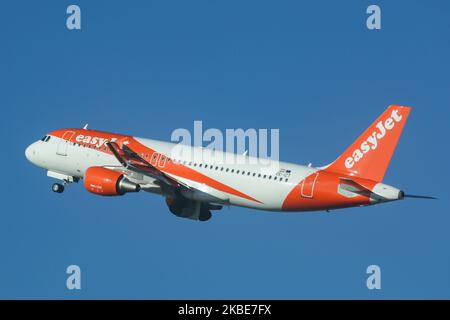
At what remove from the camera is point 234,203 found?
206ft

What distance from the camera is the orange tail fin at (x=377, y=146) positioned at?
Answer: 190 feet

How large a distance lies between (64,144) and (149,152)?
283 inches

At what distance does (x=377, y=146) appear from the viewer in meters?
58.2

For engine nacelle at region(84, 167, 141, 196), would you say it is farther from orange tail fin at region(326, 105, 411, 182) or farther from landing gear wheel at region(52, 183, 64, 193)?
orange tail fin at region(326, 105, 411, 182)

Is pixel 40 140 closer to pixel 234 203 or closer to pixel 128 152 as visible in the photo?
pixel 128 152

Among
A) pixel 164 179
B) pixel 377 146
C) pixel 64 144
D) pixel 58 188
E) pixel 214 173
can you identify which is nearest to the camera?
pixel 377 146

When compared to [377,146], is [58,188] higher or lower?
higher

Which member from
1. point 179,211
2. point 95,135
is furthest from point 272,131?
point 95,135

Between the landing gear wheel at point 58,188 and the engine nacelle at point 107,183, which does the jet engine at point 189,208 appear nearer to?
the engine nacelle at point 107,183

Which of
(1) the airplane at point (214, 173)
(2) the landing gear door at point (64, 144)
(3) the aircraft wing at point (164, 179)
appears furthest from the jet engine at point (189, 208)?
(2) the landing gear door at point (64, 144)

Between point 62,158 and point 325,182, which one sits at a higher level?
point 62,158

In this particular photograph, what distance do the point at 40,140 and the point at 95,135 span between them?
5.81 metres

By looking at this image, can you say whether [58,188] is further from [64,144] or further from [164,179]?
[164,179]

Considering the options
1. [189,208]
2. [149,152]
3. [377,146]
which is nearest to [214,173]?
[189,208]
